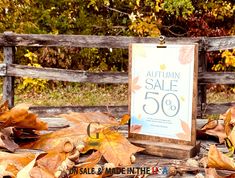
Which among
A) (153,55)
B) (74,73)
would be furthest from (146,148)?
(74,73)

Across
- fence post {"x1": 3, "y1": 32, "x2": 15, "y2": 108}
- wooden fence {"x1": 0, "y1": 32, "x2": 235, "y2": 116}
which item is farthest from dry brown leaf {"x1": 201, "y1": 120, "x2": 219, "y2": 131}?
fence post {"x1": 3, "y1": 32, "x2": 15, "y2": 108}

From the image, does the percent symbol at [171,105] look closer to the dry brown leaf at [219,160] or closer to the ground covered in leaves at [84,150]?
the ground covered in leaves at [84,150]

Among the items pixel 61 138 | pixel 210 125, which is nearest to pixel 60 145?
pixel 61 138

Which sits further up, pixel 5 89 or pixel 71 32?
pixel 71 32

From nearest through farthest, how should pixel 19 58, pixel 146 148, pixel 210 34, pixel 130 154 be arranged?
pixel 130 154 → pixel 146 148 → pixel 210 34 → pixel 19 58

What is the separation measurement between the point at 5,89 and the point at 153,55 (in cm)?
427

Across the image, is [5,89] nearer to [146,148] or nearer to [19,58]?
[19,58]

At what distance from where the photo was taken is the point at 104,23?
29.3ft

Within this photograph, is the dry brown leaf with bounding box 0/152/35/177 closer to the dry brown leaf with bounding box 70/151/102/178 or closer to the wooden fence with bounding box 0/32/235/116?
the dry brown leaf with bounding box 70/151/102/178

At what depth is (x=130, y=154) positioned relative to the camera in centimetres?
100

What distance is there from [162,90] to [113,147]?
0.24 metres

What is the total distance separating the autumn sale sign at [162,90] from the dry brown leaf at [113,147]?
158mm

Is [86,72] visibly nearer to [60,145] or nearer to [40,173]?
[60,145]

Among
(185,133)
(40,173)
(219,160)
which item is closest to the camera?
(40,173)
